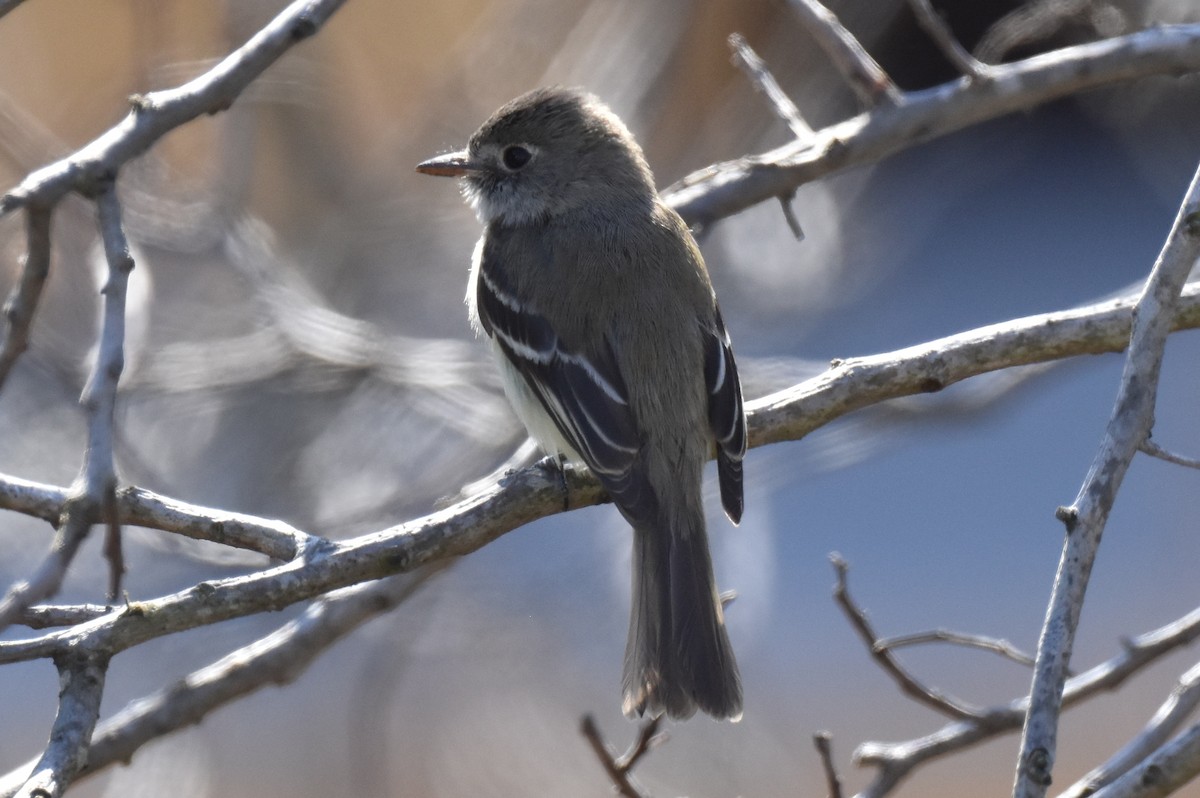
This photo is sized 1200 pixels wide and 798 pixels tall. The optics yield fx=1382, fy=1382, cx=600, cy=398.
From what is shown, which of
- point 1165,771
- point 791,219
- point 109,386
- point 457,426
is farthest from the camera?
point 457,426

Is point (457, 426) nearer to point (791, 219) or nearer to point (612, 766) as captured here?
point (791, 219)

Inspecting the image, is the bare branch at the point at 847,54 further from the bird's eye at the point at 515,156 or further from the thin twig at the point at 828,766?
the thin twig at the point at 828,766

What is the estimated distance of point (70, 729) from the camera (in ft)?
7.52

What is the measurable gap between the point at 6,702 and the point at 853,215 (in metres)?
5.58

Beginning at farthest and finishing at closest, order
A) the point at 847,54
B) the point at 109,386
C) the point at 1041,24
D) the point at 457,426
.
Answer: the point at 457,426, the point at 1041,24, the point at 847,54, the point at 109,386

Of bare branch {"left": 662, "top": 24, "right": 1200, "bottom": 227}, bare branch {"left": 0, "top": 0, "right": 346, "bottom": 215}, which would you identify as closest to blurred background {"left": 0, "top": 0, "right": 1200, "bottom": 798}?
bare branch {"left": 662, "top": 24, "right": 1200, "bottom": 227}

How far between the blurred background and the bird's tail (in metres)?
1.37

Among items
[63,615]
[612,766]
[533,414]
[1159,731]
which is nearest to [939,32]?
[533,414]

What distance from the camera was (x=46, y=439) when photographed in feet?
22.2

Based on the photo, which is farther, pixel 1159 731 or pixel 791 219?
pixel 791 219

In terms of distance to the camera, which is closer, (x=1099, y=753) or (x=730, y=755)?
(x=730, y=755)

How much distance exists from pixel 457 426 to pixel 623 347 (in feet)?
5.80

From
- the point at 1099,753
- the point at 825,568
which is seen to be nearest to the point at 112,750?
the point at 1099,753

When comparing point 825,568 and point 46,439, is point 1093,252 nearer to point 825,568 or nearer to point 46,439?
point 825,568
